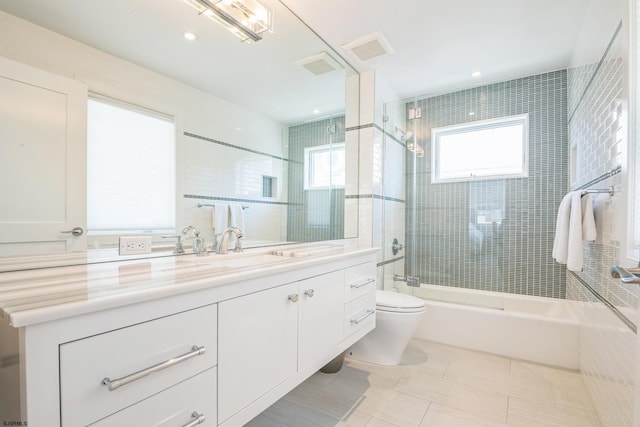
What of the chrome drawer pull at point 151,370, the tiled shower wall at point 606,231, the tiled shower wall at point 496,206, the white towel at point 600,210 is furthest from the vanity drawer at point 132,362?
the tiled shower wall at point 496,206

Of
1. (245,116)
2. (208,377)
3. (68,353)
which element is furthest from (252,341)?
(245,116)

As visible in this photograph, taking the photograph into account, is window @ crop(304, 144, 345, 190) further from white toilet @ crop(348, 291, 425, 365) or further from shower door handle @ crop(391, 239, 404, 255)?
white toilet @ crop(348, 291, 425, 365)

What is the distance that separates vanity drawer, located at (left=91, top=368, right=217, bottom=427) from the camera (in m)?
0.73

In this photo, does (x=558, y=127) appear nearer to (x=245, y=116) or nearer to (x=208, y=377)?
(x=245, y=116)

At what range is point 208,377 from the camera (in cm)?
91

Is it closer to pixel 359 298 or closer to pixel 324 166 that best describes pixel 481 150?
pixel 324 166

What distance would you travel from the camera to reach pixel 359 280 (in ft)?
6.02

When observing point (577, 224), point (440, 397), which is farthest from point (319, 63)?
point (440, 397)

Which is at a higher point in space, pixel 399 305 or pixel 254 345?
pixel 254 345

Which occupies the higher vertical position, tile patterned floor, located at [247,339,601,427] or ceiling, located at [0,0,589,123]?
ceiling, located at [0,0,589,123]

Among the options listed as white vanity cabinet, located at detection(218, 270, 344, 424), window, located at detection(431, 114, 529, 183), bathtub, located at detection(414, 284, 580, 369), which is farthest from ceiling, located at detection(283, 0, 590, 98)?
bathtub, located at detection(414, 284, 580, 369)

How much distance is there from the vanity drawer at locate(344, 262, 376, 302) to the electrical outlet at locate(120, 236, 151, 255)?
39.3 inches

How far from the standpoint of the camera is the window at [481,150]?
2.87 meters

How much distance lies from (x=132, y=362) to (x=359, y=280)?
4.27 feet
